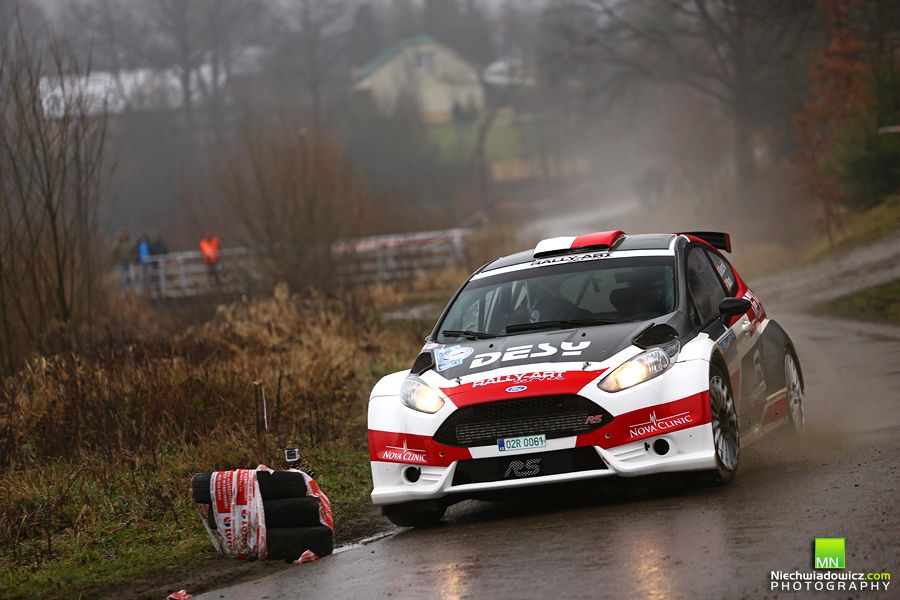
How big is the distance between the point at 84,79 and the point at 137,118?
74.4m

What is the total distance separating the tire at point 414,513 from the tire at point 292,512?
649 millimetres

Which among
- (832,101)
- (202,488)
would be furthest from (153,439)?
(832,101)

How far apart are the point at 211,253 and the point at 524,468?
2485cm

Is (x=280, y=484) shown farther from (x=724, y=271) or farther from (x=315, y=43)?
(x=315, y=43)

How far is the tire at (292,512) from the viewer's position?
28.3 feet

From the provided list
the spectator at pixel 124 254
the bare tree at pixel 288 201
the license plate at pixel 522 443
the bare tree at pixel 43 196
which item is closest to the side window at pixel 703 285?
the license plate at pixel 522 443

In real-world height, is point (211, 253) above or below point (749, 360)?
above

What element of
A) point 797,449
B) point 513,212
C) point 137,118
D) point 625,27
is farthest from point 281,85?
point 797,449

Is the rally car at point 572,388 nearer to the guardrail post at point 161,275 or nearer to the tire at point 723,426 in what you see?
the tire at point 723,426

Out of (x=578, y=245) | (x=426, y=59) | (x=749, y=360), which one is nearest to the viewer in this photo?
(x=749, y=360)

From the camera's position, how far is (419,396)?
905 cm

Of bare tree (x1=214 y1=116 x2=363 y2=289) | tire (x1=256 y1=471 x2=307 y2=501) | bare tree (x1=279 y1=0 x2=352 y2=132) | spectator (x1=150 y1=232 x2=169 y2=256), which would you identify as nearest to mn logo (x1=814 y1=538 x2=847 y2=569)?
tire (x1=256 y1=471 x2=307 y2=501)

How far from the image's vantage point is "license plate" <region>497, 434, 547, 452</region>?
28.2 feet

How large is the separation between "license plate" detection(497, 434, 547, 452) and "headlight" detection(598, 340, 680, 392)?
47 cm
